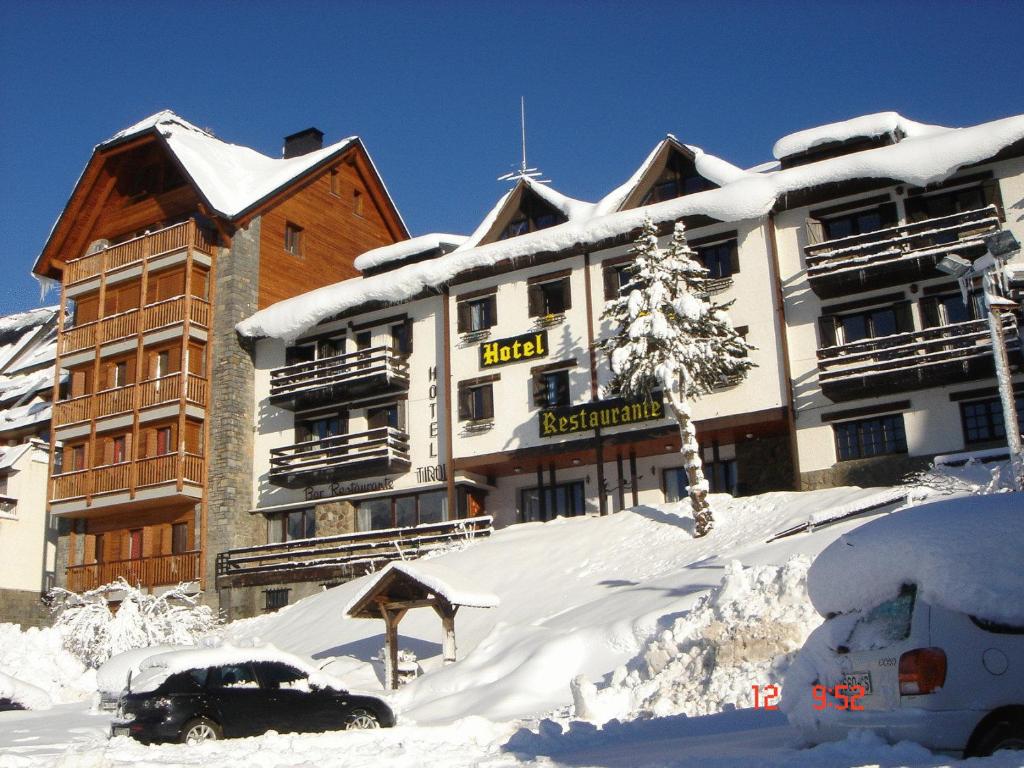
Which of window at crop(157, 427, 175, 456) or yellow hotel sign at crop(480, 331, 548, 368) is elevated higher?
yellow hotel sign at crop(480, 331, 548, 368)

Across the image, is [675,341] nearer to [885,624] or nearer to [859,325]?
[859,325]

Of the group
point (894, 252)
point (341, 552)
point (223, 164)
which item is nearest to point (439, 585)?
point (341, 552)

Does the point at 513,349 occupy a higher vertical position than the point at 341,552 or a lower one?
higher

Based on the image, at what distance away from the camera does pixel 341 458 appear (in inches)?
1476

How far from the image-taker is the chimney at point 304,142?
162 feet

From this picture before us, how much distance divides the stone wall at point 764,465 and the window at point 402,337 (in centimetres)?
1218

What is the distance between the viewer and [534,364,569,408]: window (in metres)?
35.5

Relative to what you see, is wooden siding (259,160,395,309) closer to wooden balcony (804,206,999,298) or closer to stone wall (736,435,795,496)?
stone wall (736,435,795,496)

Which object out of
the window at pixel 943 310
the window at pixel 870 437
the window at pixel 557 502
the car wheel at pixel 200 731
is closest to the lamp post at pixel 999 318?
the window at pixel 870 437

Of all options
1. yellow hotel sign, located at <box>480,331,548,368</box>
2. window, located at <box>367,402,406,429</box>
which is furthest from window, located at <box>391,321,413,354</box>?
yellow hotel sign, located at <box>480,331,548,368</box>

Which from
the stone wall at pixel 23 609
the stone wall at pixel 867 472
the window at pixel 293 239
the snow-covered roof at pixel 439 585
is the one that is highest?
the window at pixel 293 239

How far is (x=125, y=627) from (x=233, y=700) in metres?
17.7

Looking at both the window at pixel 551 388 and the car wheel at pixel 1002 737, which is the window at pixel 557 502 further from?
the car wheel at pixel 1002 737
